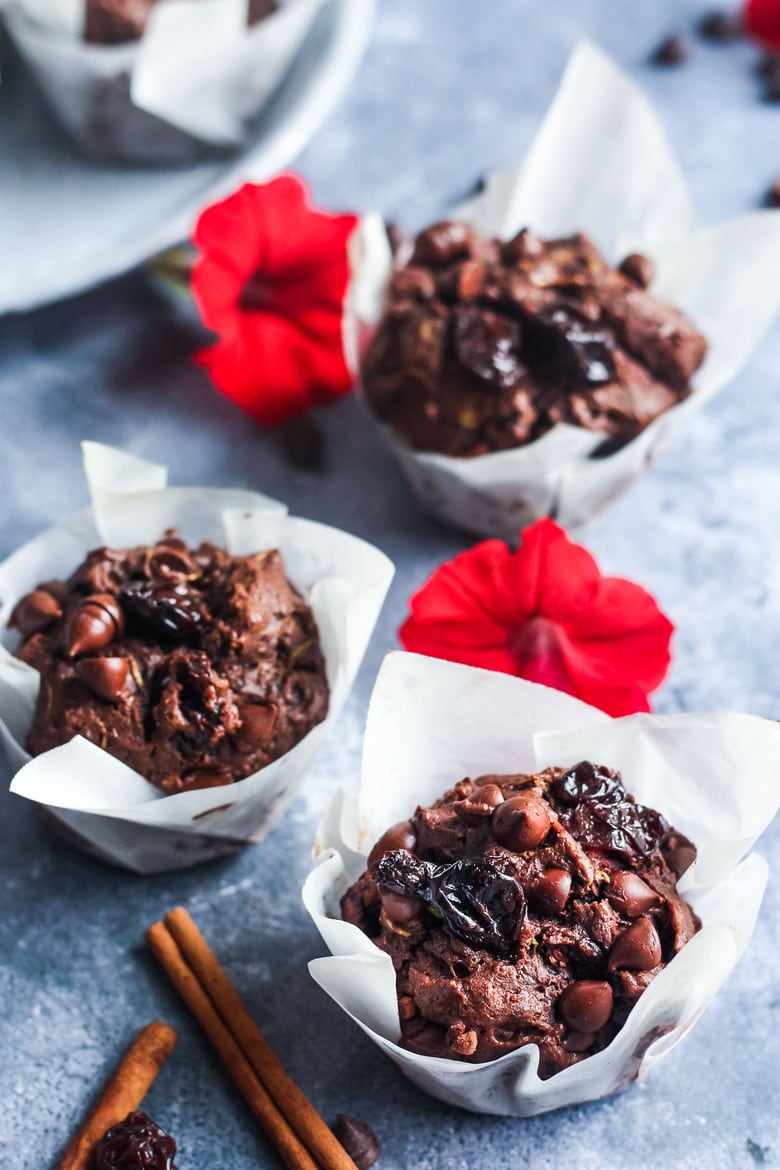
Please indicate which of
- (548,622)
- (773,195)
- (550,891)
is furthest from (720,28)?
(550,891)

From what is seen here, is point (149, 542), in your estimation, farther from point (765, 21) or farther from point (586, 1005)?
point (765, 21)

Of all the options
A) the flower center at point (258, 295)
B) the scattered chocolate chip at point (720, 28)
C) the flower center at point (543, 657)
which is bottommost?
the flower center at point (543, 657)

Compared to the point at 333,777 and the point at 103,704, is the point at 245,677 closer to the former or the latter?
the point at 103,704

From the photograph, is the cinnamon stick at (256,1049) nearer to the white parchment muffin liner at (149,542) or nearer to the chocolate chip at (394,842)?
the white parchment muffin liner at (149,542)

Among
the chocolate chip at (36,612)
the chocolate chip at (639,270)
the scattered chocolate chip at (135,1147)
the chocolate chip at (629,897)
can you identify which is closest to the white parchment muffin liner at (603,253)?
the chocolate chip at (639,270)

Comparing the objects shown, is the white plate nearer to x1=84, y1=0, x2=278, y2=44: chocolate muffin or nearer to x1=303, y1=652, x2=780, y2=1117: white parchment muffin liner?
x1=84, y1=0, x2=278, y2=44: chocolate muffin
